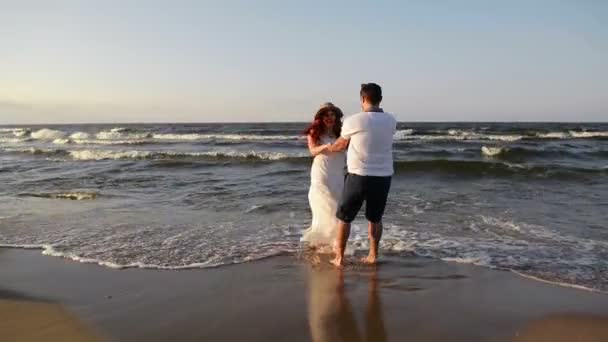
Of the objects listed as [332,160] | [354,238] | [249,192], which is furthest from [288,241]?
[249,192]

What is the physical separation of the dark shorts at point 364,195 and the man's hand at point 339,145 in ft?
1.03

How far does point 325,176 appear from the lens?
17.6ft

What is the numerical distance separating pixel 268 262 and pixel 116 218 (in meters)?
3.32

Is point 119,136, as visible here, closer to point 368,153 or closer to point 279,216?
point 279,216

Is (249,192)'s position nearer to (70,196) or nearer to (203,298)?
(70,196)

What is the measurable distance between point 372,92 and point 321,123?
91 centimetres

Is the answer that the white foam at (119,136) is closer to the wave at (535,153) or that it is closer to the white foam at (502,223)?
the wave at (535,153)

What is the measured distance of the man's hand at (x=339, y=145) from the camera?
15.5ft

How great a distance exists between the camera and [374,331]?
326 cm

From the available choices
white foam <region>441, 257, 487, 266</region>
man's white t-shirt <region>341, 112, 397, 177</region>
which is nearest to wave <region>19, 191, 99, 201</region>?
man's white t-shirt <region>341, 112, 397, 177</region>

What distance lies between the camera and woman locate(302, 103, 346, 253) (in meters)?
5.20

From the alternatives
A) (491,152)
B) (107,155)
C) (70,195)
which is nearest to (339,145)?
(70,195)

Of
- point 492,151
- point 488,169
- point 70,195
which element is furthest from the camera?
point 492,151

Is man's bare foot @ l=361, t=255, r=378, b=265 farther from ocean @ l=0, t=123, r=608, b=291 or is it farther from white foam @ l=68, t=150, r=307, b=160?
white foam @ l=68, t=150, r=307, b=160
